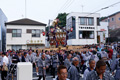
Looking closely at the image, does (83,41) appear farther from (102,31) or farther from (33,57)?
(33,57)

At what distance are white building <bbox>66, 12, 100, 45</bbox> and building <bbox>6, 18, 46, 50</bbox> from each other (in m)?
7.59

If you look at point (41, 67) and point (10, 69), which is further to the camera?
point (10, 69)

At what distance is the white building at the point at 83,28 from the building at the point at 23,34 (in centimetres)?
759

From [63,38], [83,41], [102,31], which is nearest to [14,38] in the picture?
[63,38]

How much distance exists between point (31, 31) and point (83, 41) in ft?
38.4

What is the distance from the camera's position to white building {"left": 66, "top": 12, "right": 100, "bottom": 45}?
34500 mm

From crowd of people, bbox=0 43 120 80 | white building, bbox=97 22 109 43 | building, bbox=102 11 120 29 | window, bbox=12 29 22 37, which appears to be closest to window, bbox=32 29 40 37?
window, bbox=12 29 22 37

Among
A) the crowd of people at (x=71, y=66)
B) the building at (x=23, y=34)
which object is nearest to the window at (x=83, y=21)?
the building at (x=23, y=34)

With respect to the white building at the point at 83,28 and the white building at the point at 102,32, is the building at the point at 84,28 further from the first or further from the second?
A: the white building at the point at 102,32

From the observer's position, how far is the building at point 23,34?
1136 inches

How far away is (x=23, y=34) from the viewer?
2930 centimetres

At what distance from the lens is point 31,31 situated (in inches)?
1170

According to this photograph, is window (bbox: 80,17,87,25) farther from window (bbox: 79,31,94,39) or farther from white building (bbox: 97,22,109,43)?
white building (bbox: 97,22,109,43)

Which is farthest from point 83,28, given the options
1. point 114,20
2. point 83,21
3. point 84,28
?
point 114,20
